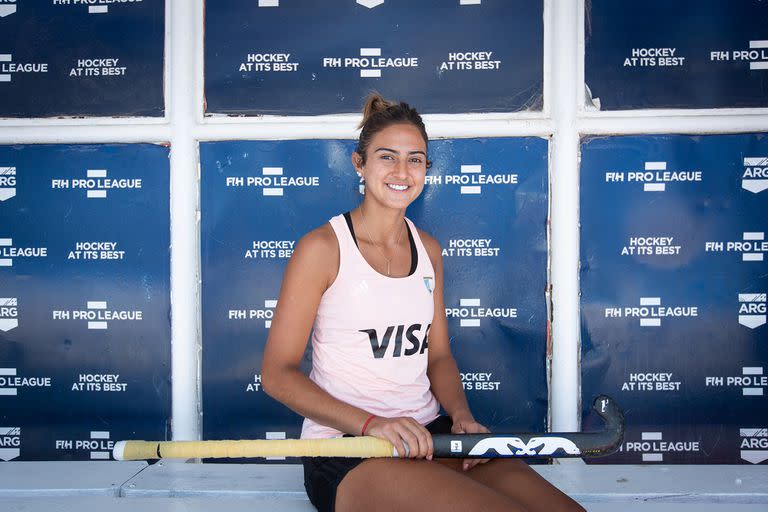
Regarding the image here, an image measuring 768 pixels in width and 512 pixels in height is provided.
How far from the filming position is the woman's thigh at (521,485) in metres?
1.31

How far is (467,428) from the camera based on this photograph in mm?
1499

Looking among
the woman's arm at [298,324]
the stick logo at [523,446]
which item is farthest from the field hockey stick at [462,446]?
the woman's arm at [298,324]

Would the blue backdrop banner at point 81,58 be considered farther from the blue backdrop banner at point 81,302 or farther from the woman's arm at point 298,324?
the woman's arm at point 298,324

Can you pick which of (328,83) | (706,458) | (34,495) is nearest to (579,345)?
(706,458)

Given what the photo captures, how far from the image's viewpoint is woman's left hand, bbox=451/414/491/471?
1.45 m

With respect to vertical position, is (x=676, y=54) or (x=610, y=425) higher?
(x=676, y=54)

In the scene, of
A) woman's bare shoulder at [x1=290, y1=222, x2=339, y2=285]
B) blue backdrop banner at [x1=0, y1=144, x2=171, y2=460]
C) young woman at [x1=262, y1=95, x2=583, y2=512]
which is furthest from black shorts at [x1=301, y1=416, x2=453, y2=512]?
blue backdrop banner at [x1=0, y1=144, x2=171, y2=460]

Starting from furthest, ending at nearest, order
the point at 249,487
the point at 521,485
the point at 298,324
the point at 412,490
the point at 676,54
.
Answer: the point at 676,54 < the point at 249,487 < the point at 298,324 < the point at 521,485 < the point at 412,490

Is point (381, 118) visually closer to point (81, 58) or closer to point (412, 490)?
point (412, 490)

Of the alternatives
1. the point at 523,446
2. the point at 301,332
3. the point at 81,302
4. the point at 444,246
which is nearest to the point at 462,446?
the point at 523,446

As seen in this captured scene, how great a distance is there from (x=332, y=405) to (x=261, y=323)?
795 millimetres

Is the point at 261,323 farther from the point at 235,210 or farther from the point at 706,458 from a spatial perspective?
the point at 706,458

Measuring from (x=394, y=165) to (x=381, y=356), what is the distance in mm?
441

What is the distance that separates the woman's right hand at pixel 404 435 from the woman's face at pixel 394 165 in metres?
0.52
